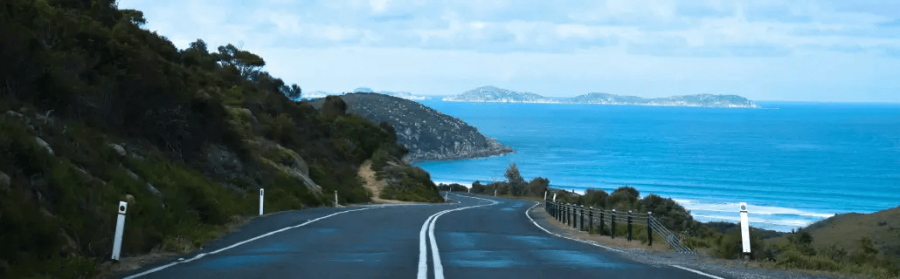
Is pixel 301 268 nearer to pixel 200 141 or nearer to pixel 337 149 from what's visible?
pixel 200 141

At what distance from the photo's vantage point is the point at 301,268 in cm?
1218

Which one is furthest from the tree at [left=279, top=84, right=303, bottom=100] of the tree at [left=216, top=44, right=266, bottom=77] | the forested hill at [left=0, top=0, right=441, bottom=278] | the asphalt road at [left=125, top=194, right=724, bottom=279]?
the asphalt road at [left=125, top=194, right=724, bottom=279]

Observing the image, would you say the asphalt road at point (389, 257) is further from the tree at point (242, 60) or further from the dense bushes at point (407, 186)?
the tree at point (242, 60)

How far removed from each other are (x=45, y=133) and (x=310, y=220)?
31.0 feet

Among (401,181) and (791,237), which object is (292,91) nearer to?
(401,181)

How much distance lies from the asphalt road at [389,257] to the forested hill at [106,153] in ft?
3.65

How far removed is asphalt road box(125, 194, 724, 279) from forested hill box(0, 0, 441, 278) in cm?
Answer: 111

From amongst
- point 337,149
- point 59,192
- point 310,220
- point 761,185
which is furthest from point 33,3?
point 761,185

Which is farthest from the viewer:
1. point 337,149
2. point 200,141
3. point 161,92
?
point 337,149

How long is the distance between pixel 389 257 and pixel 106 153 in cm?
851

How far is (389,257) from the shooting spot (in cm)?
1398

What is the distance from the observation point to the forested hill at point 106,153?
477 inches

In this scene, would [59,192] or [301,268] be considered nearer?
[301,268]

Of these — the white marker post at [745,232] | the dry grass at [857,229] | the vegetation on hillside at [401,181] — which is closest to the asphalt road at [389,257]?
the white marker post at [745,232]
